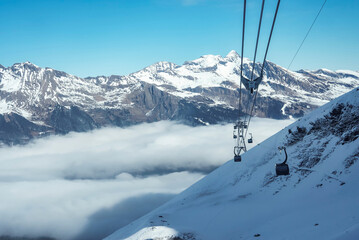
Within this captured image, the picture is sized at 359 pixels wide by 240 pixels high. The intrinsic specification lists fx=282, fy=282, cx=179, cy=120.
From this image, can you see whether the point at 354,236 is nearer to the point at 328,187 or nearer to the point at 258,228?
the point at 258,228

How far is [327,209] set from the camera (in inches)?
1206

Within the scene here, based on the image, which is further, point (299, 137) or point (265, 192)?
point (299, 137)

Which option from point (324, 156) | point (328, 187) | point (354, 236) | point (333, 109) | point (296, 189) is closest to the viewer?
point (354, 236)

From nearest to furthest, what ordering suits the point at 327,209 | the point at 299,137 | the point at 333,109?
the point at 327,209, the point at 333,109, the point at 299,137

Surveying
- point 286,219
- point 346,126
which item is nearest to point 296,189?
point 286,219

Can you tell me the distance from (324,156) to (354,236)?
113 feet

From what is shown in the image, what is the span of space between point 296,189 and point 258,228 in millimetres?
12557

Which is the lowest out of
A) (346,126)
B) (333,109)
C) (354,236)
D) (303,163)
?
(354,236)

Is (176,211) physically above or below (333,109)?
below

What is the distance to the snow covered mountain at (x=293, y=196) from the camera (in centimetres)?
2942

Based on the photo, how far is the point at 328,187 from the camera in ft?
124

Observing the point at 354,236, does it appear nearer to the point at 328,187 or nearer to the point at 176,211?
the point at 328,187

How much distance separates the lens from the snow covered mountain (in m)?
29.4

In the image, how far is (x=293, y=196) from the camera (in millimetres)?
42375
